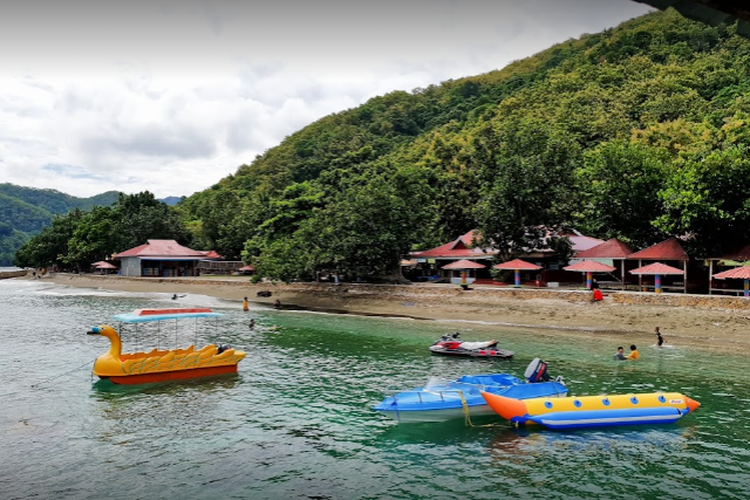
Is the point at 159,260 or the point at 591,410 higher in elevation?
the point at 159,260

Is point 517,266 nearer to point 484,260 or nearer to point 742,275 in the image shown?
point 484,260

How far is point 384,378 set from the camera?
24016 millimetres

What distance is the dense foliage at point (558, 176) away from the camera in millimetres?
42163

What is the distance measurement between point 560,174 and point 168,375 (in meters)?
38.3

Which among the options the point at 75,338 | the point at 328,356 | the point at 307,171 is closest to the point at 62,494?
the point at 328,356

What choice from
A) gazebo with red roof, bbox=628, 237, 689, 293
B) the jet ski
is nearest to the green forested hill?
gazebo with red roof, bbox=628, 237, 689, 293

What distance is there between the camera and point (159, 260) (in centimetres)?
8962

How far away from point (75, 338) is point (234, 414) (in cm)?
2093

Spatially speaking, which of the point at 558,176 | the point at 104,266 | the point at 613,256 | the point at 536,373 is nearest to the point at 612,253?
the point at 613,256

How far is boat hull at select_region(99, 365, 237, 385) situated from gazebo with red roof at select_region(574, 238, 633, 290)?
32.2 m

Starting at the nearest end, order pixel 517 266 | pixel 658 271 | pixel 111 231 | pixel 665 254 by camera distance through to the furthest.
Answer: pixel 658 271, pixel 665 254, pixel 517 266, pixel 111 231

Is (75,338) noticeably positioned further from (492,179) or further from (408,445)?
(492,179)

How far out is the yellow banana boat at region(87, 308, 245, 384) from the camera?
22.9 meters

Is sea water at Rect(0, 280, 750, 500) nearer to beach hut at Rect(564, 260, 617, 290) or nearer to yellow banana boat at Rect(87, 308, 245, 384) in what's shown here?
yellow banana boat at Rect(87, 308, 245, 384)
